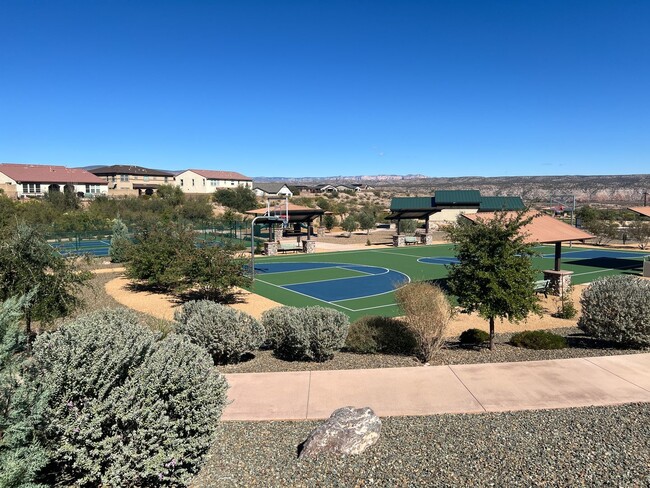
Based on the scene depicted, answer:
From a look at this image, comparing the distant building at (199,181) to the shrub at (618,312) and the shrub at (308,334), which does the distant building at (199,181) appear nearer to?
the shrub at (308,334)

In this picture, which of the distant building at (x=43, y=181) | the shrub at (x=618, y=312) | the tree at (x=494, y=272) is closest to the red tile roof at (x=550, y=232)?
the shrub at (x=618, y=312)

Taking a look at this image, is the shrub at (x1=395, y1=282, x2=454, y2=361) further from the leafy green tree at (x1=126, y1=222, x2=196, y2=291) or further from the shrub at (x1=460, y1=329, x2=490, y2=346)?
the leafy green tree at (x1=126, y1=222, x2=196, y2=291)

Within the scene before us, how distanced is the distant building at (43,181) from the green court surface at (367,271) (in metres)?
53.2

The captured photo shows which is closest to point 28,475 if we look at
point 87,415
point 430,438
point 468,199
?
point 87,415

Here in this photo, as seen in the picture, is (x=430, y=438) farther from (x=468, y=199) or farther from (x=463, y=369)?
(x=468, y=199)

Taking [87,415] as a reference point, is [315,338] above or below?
below

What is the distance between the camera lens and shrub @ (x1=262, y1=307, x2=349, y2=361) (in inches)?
465

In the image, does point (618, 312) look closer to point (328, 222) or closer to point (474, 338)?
point (474, 338)

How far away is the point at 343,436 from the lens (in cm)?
695

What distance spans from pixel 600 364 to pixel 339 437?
7341mm

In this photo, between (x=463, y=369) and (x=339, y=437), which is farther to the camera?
(x=463, y=369)

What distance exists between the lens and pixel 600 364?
1113 cm

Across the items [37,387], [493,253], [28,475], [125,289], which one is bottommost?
[125,289]

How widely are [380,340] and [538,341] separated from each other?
4.23 metres
